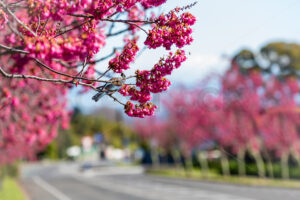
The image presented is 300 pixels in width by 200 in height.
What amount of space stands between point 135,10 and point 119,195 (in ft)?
54.6

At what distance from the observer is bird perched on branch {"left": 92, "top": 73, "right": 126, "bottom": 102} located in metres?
4.16

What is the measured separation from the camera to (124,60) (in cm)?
427

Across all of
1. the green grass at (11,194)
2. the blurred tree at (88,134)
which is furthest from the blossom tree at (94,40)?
the blurred tree at (88,134)

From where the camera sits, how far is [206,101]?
104 ft

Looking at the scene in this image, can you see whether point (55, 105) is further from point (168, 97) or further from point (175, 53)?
point (168, 97)

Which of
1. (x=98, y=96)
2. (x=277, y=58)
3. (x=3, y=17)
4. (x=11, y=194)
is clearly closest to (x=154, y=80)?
(x=98, y=96)

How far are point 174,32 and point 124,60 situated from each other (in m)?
0.62

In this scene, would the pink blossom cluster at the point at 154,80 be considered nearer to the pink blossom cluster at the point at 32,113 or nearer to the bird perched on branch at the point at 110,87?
the bird perched on branch at the point at 110,87

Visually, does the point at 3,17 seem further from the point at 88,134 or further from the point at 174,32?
the point at 88,134

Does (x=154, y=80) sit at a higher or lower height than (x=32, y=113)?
lower

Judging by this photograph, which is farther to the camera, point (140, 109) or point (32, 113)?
point (32, 113)

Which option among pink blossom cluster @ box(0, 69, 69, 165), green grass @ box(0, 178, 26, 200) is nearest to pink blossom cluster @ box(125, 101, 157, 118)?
pink blossom cluster @ box(0, 69, 69, 165)

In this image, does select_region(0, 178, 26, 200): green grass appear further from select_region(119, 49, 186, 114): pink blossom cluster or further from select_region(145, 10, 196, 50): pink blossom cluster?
select_region(145, 10, 196, 50): pink blossom cluster

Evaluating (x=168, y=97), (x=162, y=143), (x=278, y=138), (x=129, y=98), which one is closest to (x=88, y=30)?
(x=129, y=98)
